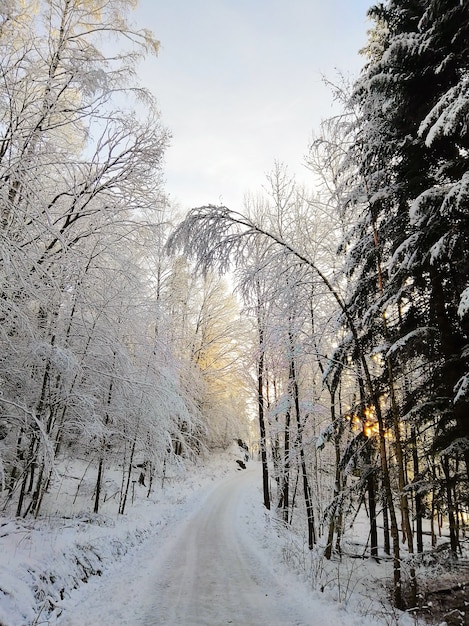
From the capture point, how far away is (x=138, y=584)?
6137 mm

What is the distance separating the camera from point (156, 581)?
6.32 m

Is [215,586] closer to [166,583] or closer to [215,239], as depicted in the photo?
[166,583]

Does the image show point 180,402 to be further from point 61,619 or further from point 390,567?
point 390,567

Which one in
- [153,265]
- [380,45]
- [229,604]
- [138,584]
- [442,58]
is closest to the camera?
[229,604]

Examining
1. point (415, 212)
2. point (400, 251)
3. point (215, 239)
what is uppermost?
point (415, 212)

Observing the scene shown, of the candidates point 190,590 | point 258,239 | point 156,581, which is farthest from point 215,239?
point 156,581

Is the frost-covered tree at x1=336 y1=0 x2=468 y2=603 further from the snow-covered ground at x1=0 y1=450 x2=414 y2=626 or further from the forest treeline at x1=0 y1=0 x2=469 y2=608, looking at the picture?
the snow-covered ground at x1=0 y1=450 x2=414 y2=626

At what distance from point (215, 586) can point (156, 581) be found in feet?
3.51

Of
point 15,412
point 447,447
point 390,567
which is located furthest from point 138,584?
point 390,567

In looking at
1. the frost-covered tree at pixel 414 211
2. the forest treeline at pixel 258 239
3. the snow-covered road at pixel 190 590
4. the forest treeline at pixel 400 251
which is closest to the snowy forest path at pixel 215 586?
the snow-covered road at pixel 190 590

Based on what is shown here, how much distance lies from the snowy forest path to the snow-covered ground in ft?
0.05

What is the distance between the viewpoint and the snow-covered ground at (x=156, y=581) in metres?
4.83

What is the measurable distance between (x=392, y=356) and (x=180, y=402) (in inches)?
286

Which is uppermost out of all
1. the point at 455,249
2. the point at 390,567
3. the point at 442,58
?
the point at 442,58
